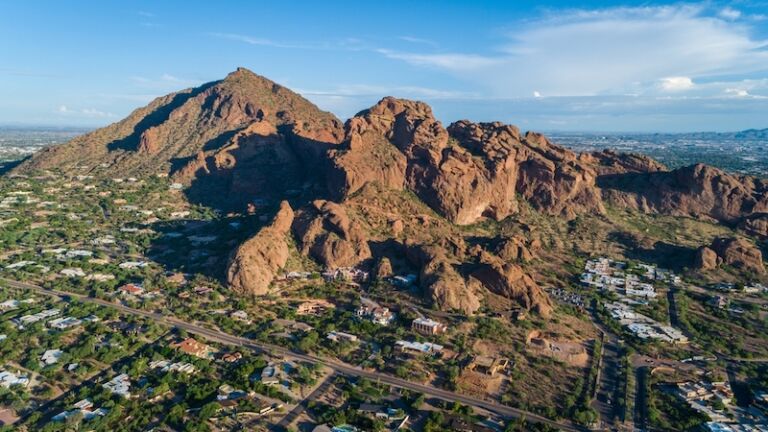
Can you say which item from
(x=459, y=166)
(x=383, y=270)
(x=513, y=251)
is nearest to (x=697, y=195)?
(x=513, y=251)

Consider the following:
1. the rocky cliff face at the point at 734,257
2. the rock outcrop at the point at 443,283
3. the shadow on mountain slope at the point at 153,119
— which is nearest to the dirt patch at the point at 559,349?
the rock outcrop at the point at 443,283

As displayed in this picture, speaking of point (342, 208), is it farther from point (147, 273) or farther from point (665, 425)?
point (665, 425)

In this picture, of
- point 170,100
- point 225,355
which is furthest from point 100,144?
point 225,355

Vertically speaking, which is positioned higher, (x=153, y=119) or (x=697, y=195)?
(x=153, y=119)

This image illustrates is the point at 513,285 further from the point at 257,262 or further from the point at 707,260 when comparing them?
the point at 707,260

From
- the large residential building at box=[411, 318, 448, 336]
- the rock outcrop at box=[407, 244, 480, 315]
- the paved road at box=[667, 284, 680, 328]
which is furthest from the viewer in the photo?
the paved road at box=[667, 284, 680, 328]

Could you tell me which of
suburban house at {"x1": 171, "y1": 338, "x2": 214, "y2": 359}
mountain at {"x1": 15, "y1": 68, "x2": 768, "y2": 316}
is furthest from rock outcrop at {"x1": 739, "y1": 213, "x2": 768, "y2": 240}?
suburban house at {"x1": 171, "y1": 338, "x2": 214, "y2": 359}

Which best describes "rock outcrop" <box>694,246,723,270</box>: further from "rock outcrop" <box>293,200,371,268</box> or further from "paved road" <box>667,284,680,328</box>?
"rock outcrop" <box>293,200,371,268</box>
